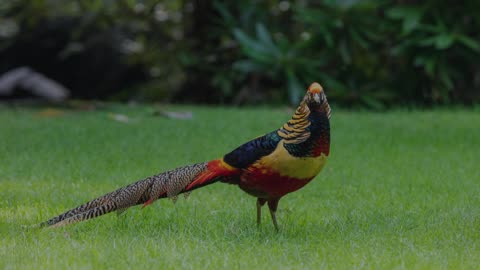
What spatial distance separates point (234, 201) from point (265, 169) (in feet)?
4.30

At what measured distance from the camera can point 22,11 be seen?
13719 millimetres

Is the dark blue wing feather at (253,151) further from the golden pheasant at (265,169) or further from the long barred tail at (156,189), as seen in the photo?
the long barred tail at (156,189)

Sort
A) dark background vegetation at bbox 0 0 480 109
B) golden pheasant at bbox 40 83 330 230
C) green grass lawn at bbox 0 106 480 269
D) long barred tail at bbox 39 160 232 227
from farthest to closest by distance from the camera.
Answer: dark background vegetation at bbox 0 0 480 109 < long barred tail at bbox 39 160 232 227 < golden pheasant at bbox 40 83 330 230 < green grass lawn at bbox 0 106 480 269

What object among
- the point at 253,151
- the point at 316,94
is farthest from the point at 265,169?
the point at 316,94

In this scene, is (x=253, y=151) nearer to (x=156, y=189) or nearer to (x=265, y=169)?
(x=265, y=169)

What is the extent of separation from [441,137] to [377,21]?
3.72 metres

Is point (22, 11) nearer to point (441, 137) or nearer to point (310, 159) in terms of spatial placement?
point (441, 137)

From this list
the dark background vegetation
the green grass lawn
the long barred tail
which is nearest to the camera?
the green grass lawn

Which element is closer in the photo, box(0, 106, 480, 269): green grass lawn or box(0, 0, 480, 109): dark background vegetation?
box(0, 106, 480, 269): green grass lawn

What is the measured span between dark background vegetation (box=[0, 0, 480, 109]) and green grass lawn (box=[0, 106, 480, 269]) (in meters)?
2.11

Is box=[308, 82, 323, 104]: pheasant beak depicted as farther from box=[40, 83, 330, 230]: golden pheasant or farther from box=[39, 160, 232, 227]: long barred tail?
box=[39, 160, 232, 227]: long barred tail

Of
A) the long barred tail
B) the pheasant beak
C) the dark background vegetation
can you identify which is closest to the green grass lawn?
the long barred tail

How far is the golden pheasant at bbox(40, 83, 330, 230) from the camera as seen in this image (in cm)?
412

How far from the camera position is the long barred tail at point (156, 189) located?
429 cm
